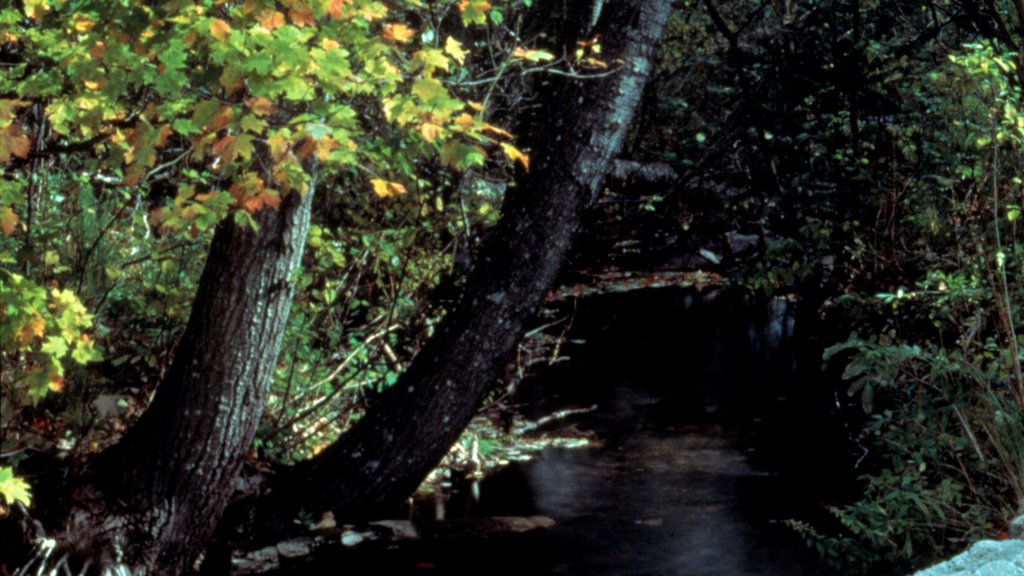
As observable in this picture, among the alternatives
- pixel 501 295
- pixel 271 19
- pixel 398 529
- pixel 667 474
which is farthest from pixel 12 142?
pixel 667 474

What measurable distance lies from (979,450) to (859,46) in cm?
566

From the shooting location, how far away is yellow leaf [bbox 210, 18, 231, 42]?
13.9ft

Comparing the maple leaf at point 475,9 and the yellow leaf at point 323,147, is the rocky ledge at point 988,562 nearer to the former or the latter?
the yellow leaf at point 323,147

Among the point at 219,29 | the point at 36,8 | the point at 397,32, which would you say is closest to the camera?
the point at 219,29

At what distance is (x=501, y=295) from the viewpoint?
20.4 ft

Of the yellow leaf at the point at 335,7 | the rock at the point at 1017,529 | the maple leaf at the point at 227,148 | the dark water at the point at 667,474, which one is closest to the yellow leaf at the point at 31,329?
the maple leaf at the point at 227,148

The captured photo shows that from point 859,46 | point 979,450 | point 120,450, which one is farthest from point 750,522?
point 859,46

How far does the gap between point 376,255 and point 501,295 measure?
100.0 inches

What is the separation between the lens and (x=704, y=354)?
1273cm

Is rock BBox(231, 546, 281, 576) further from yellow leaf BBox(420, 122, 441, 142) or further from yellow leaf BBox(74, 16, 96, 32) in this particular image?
yellow leaf BBox(74, 16, 96, 32)

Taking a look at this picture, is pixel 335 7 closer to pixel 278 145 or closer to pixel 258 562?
pixel 278 145

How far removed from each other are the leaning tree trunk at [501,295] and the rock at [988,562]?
3.75m

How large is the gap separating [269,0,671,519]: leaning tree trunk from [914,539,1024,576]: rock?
12.3 ft

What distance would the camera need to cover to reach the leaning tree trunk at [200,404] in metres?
5.81
